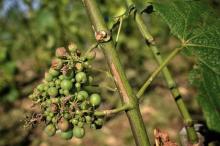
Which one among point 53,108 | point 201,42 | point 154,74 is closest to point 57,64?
point 53,108

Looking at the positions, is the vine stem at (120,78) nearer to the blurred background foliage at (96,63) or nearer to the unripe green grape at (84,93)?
the unripe green grape at (84,93)

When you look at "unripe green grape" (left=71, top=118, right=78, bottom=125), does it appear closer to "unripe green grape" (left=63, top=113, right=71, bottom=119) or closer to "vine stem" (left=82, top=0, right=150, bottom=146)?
"unripe green grape" (left=63, top=113, right=71, bottom=119)

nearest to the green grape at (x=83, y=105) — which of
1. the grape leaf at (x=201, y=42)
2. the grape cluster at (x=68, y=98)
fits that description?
the grape cluster at (x=68, y=98)

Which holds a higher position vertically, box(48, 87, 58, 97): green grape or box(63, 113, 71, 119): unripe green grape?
box(48, 87, 58, 97): green grape

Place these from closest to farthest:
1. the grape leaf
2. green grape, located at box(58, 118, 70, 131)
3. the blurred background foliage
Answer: green grape, located at box(58, 118, 70, 131)
the grape leaf
the blurred background foliage

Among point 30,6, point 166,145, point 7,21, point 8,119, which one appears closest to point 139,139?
point 166,145

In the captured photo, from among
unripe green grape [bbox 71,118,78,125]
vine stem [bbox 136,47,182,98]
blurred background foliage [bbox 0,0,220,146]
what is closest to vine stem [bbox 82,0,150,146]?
vine stem [bbox 136,47,182,98]
